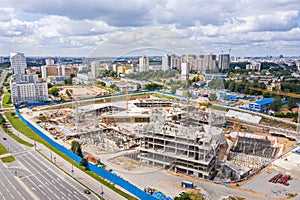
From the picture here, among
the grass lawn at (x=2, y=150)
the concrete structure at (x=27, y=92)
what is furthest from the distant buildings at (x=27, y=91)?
the grass lawn at (x=2, y=150)

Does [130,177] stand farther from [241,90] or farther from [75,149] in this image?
[241,90]

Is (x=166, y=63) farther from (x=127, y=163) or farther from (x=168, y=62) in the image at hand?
(x=127, y=163)

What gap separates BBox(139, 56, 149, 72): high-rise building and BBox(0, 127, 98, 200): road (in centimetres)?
592

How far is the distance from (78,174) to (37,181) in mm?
1619

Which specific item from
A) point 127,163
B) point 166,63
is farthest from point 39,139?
point 166,63

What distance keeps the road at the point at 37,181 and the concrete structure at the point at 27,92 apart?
14838 millimetres

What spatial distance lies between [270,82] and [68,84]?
30.3 m

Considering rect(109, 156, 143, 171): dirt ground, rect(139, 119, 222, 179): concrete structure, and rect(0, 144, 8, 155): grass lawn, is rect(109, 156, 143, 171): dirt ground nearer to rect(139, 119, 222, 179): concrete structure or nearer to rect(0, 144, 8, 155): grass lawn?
rect(139, 119, 222, 179): concrete structure

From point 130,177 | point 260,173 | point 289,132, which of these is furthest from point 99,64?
point 289,132

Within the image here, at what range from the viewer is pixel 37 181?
9391 millimetres

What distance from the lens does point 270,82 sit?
3183 centimetres

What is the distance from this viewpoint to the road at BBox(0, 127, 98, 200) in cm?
843

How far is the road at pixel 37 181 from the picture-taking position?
27.7 ft

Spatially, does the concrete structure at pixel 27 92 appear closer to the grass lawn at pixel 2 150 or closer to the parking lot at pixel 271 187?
the grass lawn at pixel 2 150
